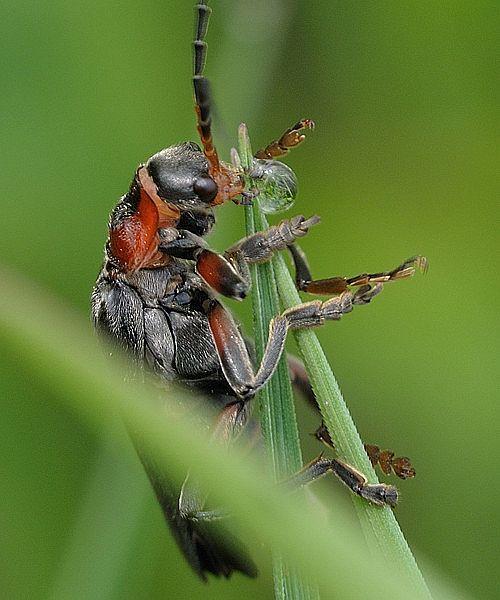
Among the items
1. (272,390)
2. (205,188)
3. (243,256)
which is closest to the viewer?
(272,390)

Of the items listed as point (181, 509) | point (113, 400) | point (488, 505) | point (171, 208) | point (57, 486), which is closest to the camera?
point (113, 400)

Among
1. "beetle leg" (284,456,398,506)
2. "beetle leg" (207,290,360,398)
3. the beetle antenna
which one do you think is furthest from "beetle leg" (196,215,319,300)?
"beetle leg" (284,456,398,506)

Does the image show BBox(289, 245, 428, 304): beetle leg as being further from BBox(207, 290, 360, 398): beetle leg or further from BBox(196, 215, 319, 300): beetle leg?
BBox(196, 215, 319, 300): beetle leg

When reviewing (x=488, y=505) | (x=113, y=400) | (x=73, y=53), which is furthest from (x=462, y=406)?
(x=113, y=400)

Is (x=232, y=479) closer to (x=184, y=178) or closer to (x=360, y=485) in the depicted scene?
(x=360, y=485)

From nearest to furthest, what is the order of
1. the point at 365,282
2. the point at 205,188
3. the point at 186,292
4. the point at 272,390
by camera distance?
the point at 272,390, the point at 365,282, the point at 205,188, the point at 186,292

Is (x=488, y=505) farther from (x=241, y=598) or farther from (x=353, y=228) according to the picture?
(x=353, y=228)

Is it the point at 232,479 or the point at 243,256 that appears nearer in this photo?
the point at 232,479

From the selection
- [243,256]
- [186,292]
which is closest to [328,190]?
[186,292]
